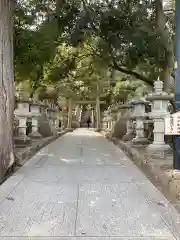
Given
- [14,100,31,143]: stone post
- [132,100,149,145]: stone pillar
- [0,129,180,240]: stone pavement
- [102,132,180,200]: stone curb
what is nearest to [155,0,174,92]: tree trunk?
[132,100,149,145]: stone pillar

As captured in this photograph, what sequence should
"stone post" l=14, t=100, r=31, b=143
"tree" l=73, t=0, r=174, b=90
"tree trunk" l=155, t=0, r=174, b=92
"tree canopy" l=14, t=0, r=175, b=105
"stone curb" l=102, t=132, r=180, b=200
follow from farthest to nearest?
"tree trunk" l=155, t=0, r=174, b=92 → "tree" l=73, t=0, r=174, b=90 → "tree canopy" l=14, t=0, r=175, b=105 → "stone post" l=14, t=100, r=31, b=143 → "stone curb" l=102, t=132, r=180, b=200

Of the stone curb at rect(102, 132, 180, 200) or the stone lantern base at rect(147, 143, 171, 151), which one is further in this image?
the stone lantern base at rect(147, 143, 171, 151)

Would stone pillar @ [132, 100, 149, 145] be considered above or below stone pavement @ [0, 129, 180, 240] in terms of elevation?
above

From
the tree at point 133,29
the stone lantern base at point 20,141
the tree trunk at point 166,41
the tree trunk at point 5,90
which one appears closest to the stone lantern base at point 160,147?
the tree trunk at point 5,90

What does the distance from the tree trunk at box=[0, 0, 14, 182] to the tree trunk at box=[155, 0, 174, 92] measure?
7205mm

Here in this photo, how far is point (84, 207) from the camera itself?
449 cm

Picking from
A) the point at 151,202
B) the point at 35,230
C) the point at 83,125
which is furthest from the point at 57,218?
the point at 83,125

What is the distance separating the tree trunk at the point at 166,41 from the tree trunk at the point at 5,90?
23.6ft

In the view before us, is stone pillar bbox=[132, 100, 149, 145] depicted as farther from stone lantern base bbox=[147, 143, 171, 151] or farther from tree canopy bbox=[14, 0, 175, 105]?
tree canopy bbox=[14, 0, 175, 105]

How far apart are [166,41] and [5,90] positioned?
7991 millimetres

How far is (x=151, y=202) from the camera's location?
4766 mm

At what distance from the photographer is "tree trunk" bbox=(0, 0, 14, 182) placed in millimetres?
6230

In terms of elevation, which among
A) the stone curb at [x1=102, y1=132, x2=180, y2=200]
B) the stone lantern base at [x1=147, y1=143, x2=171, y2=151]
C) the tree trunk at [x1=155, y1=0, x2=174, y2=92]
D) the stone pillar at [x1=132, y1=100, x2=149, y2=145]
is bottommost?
the stone curb at [x1=102, y1=132, x2=180, y2=200]

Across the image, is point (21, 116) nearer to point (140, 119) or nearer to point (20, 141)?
point (20, 141)
